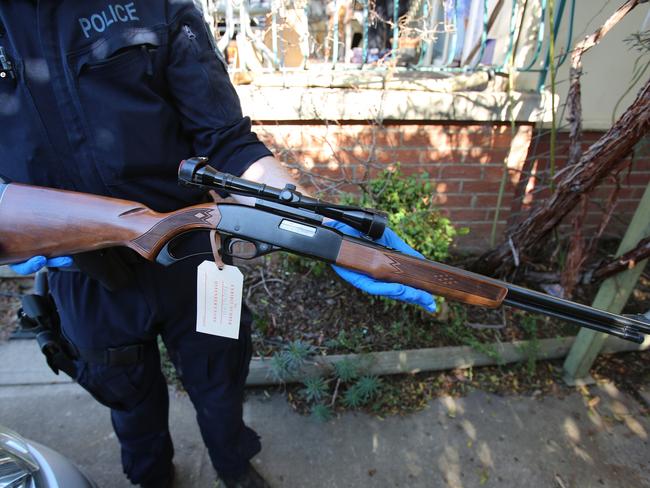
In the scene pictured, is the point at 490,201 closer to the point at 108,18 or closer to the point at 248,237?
the point at 248,237

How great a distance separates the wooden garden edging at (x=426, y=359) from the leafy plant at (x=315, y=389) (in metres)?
0.07

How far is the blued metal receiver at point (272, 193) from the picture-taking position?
1105 mm

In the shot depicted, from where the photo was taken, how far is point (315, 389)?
7.46 feet

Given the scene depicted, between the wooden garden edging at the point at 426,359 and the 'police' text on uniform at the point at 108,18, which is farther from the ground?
the 'police' text on uniform at the point at 108,18

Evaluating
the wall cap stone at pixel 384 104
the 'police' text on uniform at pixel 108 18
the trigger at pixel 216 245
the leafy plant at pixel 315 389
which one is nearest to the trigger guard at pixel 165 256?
the trigger at pixel 216 245

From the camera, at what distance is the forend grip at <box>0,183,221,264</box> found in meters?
1.12

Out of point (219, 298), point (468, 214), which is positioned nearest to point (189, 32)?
point (219, 298)

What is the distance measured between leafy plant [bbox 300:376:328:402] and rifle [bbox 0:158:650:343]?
1.37 metres

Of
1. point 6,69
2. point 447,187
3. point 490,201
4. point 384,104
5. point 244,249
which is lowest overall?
point 490,201

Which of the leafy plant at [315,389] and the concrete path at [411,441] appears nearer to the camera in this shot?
the concrete path at [411,441]

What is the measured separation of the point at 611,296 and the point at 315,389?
1.83 meters

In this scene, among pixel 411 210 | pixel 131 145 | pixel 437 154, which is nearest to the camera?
pixel 131 145

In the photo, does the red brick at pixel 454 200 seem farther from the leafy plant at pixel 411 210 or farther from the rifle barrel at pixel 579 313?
the rifle barrel at pixel 579 313

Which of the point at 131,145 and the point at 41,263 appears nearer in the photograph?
the point at 131,145
